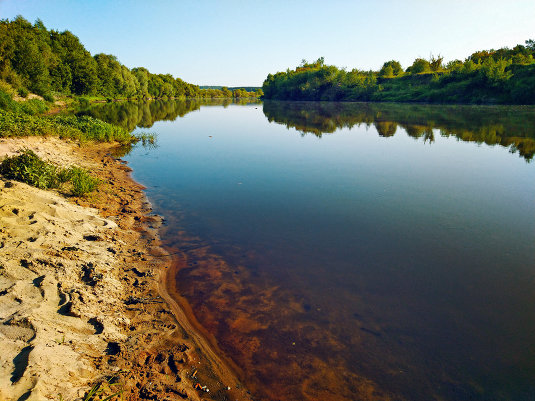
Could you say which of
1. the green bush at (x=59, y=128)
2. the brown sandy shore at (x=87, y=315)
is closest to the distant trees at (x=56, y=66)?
the green bush at (x=59, y=128)

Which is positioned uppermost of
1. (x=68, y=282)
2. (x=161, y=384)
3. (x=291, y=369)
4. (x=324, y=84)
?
(x=324, y=84)

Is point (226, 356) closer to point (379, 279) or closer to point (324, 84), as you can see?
point (379, 279)

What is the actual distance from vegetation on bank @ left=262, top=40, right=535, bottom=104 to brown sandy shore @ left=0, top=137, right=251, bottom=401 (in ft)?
257

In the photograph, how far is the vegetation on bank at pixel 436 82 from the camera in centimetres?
6235

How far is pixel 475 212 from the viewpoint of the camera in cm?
937

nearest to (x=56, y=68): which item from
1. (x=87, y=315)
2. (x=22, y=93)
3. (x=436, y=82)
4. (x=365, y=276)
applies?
(x=22, y=93)

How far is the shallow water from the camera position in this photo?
4340 mm

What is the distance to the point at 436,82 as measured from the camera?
7994cm

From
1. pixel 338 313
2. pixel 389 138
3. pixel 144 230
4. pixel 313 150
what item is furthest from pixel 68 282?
pixel 389 138

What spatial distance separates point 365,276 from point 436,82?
92289 millimetres

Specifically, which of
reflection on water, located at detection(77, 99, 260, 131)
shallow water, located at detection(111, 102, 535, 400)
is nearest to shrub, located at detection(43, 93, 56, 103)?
reflection on water, located at detection(77, 99, 260, 131)

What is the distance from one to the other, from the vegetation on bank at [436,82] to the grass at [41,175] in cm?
7784

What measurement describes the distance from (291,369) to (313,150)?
17.1m

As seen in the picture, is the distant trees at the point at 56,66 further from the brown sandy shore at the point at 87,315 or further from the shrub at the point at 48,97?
the brown sandy shore at the point at 87,315
